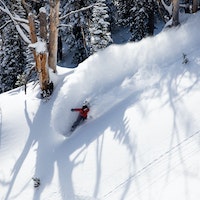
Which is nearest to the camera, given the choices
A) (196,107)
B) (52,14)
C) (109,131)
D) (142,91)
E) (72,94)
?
(196,107)

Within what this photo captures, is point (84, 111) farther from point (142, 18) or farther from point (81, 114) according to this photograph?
point (142, 18)

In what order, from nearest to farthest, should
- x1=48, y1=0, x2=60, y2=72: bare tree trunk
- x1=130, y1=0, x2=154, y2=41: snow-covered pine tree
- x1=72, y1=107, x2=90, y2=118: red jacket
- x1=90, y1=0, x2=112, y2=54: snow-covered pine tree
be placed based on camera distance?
x1=72, y1=107, x2=90, y2=118: red jacket
x1=48, y1=0, x2=60, y2=72: bare tree trunk
x1=90, y1=0, x2=112, y2=54: snow-covered pine tree
x1=130, y1=0, x2=154, y2=41: snow-covered pine tree

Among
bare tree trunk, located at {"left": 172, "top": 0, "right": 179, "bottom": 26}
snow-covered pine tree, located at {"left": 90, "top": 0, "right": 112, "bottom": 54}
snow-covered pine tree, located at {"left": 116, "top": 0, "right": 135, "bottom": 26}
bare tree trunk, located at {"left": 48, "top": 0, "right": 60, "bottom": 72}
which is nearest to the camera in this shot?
bare tree trunk, located at {"left": 48, "top": 0, "right": 60, "bottom": 72}

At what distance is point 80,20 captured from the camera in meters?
26.9

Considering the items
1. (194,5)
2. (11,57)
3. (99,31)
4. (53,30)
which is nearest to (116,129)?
(53,30)

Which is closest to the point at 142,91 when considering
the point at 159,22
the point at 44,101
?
the point at 44,101

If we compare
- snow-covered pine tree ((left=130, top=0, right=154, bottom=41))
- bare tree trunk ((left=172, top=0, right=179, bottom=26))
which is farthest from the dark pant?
snow-covered pine tree ((left=130, top=0, right=154, bottom=41))

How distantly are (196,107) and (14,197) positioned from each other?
4.64m

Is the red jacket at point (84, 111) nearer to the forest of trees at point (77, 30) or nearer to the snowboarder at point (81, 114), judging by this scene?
the snowboarder at point (81, 114)

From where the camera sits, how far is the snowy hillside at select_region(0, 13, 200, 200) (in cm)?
700

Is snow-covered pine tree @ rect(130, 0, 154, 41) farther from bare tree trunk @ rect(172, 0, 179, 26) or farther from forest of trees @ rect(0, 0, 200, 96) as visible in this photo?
bare tree trunk @ rect(172, 0, 179, 26)

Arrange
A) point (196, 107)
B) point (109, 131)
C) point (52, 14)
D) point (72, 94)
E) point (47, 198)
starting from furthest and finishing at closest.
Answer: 1. point (52, 14)
2. point (72, 94)
3. point (109, 131)
4. point (196, 107)
5. point (47, 198)

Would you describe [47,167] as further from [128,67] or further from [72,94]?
[128,67]

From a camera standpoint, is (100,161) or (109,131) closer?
(100,161)
